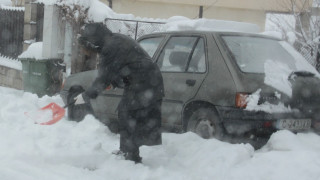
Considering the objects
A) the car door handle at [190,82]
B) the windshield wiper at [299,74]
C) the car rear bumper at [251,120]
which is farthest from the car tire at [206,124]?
the windshield wiper at [299,74]

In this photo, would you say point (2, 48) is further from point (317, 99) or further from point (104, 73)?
point (317, 99)

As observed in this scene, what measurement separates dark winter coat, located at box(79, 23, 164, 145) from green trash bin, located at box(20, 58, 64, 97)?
5.21 m

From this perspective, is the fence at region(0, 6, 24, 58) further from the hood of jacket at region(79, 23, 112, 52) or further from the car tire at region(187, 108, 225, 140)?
the car tire at region(187, 108, 225, 140)

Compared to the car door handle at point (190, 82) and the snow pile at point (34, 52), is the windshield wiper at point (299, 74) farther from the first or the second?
the snow pile at point (34, 52)

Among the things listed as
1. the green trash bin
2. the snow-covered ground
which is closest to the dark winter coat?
the snow-covered ground

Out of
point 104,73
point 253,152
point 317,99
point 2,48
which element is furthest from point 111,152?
point 2,48

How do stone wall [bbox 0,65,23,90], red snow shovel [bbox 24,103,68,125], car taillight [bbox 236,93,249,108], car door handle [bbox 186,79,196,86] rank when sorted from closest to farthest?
1. car taillight [bbox 236,93,249,108]
2. car door handle [bbox 186,79,196,86]
3. red snow shovel [bbox 24,103,68,125]
4. stone wall [bbox 0,65,23,90]

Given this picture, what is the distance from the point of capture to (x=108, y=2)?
1833 cm

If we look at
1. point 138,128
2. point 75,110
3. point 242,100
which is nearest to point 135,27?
point 75,110

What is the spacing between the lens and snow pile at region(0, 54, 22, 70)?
Answer: 11.7 metres

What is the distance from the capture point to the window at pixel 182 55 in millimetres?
5457

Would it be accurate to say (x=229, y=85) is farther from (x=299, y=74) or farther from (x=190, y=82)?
(x=299, y=74)

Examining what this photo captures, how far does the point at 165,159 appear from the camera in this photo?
5.08 metres

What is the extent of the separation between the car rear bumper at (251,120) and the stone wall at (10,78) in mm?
7973
